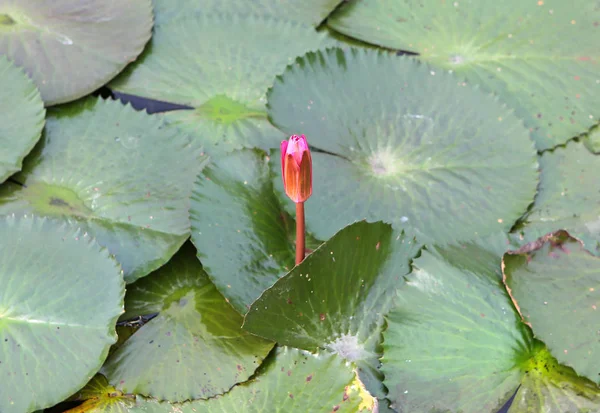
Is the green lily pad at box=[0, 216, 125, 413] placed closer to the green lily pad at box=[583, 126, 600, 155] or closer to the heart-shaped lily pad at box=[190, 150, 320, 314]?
the heart-shaped lily pad at box=[190, 150, 320, 314]

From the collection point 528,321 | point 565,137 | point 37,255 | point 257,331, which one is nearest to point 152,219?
point 37,255

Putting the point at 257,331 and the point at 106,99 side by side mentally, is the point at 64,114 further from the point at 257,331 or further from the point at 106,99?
the point at 257,331

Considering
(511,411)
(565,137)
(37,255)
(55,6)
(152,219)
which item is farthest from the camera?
(55,6)

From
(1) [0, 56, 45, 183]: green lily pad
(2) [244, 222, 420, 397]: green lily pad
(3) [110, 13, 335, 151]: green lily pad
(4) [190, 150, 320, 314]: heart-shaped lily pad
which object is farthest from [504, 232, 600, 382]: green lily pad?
(1) [0, 56, 45, 183]: green lily pad

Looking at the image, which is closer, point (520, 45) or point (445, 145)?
point (445, 145)

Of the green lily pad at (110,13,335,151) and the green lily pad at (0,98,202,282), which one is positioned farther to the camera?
the green lily pad at (110,13,335,151)

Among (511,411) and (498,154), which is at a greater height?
(498,154)
